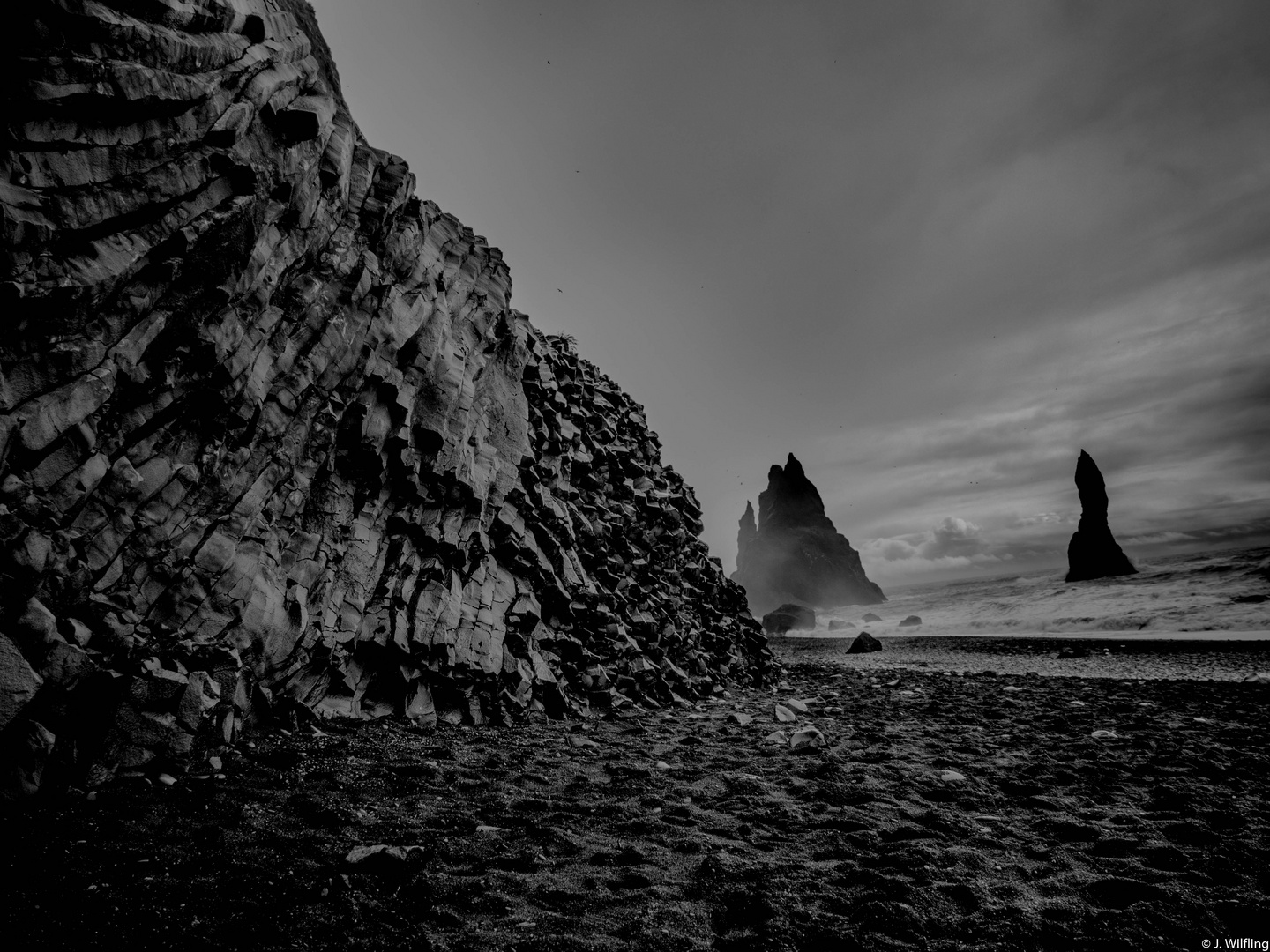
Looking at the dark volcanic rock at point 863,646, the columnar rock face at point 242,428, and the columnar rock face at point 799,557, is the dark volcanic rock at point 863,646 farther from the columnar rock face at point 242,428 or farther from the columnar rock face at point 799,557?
the columnar rock face at point 799,557

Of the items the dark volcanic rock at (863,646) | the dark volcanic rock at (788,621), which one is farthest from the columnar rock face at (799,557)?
the dark volcanic rock at (863,646)

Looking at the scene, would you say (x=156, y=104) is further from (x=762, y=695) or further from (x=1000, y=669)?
(x=1000, y=669)

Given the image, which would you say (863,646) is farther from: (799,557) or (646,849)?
(799,557)

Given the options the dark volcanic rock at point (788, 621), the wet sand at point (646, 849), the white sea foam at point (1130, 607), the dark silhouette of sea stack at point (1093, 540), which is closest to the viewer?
the wet sand at point (646, 849)

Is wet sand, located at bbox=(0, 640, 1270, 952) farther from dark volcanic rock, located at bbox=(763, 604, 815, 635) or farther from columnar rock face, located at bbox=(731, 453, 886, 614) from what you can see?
columnar rock face, located at bbox=(731, 453, 886, 614)

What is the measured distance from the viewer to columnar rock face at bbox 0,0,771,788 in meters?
5.33

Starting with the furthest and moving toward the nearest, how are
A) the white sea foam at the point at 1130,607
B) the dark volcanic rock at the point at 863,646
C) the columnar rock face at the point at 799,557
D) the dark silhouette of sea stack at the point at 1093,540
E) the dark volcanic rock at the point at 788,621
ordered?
1. the columnar rock face at the point at 799,557
2. the dark silhouette of sea stack at the point at 1093,540
3. the dark volcanic rock at the point at 788,621
4. the dark volcanic rock at the point at 863,646
5. the white sea foam at the point at 1130,607

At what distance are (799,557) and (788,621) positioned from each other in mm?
55805

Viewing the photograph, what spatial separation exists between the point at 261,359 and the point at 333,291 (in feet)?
5.79

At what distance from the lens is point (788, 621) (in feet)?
173

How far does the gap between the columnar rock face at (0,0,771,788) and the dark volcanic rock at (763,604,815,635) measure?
4266cm

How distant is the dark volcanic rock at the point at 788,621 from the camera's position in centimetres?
5244

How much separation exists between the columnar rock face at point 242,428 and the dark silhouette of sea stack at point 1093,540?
2489 inches

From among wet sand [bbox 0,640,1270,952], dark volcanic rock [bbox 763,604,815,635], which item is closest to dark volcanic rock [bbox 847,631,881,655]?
dark volcanic rock [bbox 763,604,815,635]
